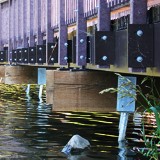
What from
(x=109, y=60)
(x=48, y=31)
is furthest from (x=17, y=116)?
(x=109, y=60)

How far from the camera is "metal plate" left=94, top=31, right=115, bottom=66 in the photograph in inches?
346

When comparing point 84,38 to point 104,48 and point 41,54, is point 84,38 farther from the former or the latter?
point 41,54

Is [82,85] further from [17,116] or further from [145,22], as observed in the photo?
[17,116]

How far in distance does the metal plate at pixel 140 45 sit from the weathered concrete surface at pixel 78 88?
13.3 ft

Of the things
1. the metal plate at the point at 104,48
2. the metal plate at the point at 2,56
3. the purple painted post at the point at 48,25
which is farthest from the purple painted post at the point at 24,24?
the metal plate at the point at 104,48

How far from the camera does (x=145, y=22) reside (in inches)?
301

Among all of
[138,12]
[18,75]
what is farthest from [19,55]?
[138,12]

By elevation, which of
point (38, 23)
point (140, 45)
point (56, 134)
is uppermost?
point (38, 23)

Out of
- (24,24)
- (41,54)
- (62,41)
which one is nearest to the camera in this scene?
(62,41)

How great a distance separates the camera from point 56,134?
1527 centimetres

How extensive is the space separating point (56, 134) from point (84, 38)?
16.2 feet

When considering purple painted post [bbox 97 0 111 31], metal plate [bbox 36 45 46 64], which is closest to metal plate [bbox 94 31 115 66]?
purple painted post [bbox 97 0 111 31]

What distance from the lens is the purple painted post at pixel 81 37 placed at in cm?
1088

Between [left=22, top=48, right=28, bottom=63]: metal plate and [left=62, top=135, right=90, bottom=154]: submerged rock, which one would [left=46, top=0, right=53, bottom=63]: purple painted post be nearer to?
[left=22, top=48, right=28, bottom=63]: metal plate
